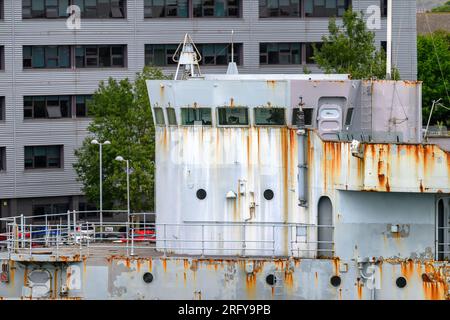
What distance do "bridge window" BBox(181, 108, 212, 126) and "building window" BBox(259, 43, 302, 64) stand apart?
48.7 metres

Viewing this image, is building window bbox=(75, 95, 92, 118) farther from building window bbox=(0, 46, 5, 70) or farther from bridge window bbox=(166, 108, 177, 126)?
bridge window bbox=(166, 108, 177, 126)

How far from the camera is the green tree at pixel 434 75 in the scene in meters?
103

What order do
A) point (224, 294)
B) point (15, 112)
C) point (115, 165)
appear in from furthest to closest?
point (15, 112) < point (115, 165) < point (224, 294)

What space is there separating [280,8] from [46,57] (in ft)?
50.1

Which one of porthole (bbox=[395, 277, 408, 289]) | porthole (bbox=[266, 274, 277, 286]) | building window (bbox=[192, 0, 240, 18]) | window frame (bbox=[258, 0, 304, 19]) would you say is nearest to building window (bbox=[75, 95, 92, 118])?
building window (bbox=[192, 0, 240, 18])

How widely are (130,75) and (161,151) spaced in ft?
153

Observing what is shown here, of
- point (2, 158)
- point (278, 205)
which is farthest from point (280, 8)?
point (278, 205)

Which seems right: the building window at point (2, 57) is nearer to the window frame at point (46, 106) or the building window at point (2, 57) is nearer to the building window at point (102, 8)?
the window frame at point (46, 106)

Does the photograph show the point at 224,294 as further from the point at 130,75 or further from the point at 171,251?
the point at 130,75

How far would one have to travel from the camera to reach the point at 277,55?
285 feet

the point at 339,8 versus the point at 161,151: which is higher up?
the point at 339,8

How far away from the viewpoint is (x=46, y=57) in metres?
84.5

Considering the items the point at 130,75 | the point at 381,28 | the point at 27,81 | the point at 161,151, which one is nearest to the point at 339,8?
the point at 381,28

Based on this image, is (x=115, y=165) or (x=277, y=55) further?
(x=277, y=55)
